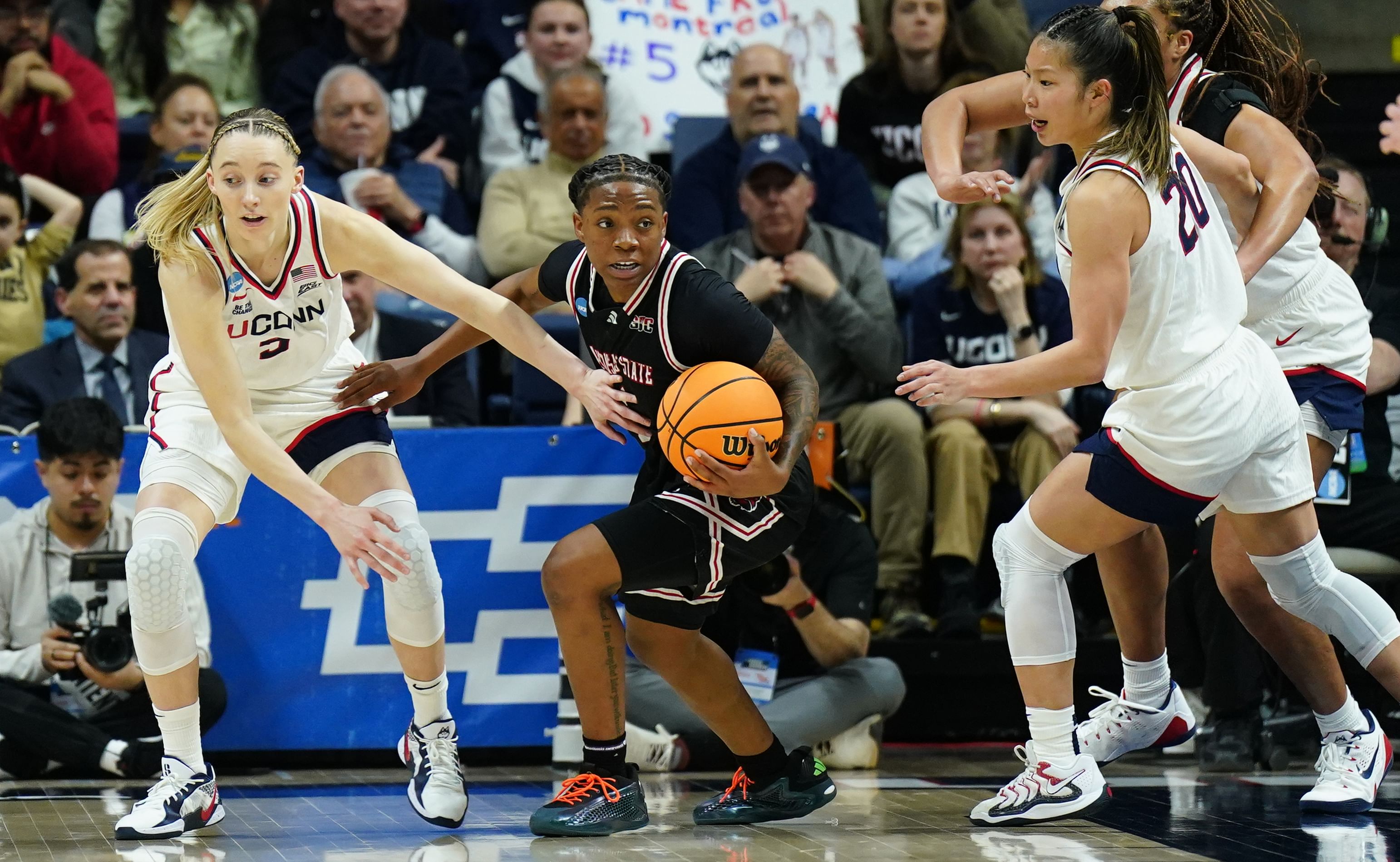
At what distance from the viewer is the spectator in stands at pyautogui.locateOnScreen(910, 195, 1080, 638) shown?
6.43m

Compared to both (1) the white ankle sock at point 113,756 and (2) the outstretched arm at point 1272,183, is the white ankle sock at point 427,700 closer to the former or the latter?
(1) the white ankle sock at point 113,756

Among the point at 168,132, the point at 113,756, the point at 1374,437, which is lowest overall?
the point at 113,756

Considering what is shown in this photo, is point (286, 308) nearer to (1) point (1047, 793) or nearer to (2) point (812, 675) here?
(1) point (1047, 793)

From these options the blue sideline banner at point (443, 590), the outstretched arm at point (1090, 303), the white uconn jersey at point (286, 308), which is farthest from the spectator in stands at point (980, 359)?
the white uconn jersey at point (286, 308)

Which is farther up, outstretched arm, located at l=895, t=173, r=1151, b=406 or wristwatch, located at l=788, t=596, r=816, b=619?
outstretched arm, located at l=895, t=173, r=1151, b=406

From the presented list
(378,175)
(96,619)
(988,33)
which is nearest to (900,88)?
(988,33)

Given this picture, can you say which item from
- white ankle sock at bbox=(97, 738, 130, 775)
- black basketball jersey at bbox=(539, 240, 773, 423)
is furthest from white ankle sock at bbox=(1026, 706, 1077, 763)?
white ankle sock at bbox=(97, 738, 130, 775)

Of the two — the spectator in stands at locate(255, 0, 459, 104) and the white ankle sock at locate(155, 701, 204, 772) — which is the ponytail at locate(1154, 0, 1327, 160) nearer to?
the white ankle sock at locate(155, 701, 204, 772)

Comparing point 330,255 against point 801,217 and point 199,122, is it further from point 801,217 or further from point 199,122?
point 199,122

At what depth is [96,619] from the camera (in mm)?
5707

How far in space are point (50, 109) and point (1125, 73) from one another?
5.93 m

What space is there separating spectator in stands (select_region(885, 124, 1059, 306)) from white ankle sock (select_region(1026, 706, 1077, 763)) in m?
3.41

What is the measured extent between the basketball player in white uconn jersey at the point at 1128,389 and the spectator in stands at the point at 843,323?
2.15m

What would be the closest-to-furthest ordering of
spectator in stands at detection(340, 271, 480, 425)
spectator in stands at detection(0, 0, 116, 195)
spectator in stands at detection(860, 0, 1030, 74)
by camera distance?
spectator in stands at detection(340, 271, 480, 425) → spectator in stands at detection(0, 0, 116, 195) → spectator in stands at detection(860, 0, 1030, 74)
